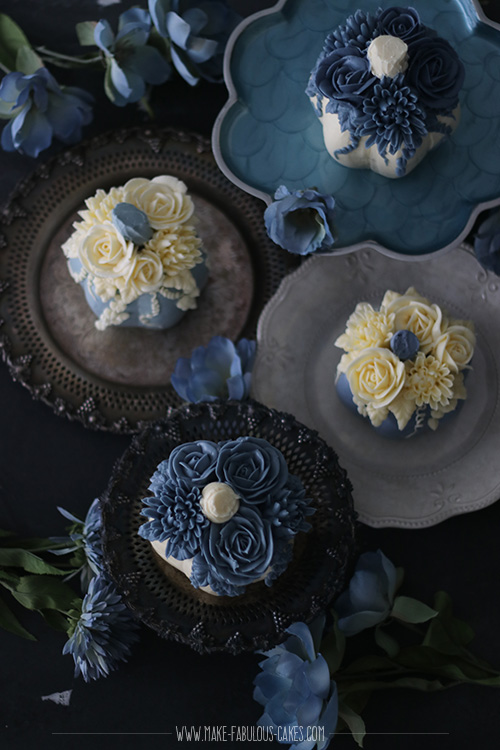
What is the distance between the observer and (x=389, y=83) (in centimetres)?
55

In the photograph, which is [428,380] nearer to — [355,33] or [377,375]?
[377,375]

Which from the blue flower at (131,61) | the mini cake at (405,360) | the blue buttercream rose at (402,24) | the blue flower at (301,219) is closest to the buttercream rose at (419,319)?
the mini cake at (405,360)

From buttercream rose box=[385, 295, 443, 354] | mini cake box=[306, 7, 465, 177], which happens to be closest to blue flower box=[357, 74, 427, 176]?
mini cake box=[306, 7, 465, 177]

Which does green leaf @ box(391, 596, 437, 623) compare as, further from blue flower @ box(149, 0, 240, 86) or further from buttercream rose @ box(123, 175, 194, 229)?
blue flower @ box(149, 0, 240, 86)

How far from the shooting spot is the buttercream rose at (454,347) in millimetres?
649

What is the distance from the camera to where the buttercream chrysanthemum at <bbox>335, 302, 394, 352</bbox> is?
0.66 meters

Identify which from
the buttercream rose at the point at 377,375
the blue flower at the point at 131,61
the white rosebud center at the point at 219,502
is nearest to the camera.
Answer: the white rosebud center at the point at 219,502

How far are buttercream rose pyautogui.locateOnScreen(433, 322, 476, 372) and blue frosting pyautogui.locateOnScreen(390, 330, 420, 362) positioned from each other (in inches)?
0.8

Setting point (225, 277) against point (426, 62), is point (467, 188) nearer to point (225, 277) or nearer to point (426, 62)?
point (426, 62)

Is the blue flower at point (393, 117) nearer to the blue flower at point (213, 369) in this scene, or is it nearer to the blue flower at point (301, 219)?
the blue flower at point (301, 219)

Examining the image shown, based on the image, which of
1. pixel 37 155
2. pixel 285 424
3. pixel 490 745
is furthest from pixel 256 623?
pixel 37 155

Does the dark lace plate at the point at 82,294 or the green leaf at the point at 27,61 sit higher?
the green leaf at the point at 27,61

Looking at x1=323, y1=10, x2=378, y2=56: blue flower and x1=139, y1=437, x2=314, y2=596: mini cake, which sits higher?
x1=323, y1=10, x2=378, y2=56: blue flower

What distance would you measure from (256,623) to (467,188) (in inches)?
14.9
